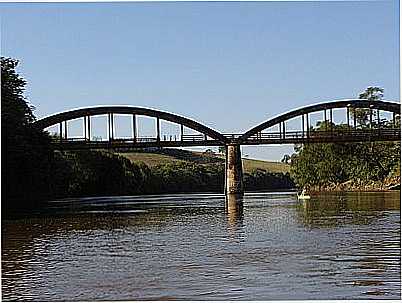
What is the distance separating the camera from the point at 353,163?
62906 mm

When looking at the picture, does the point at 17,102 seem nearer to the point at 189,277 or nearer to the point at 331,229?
the point at 331,229

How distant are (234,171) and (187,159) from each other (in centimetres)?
3321

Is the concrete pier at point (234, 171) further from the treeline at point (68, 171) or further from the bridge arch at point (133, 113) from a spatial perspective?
the treeline at point (68, 171)

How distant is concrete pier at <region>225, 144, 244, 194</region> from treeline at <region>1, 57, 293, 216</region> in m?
10.0

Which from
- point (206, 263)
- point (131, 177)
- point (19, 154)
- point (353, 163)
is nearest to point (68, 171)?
point (131, 177)

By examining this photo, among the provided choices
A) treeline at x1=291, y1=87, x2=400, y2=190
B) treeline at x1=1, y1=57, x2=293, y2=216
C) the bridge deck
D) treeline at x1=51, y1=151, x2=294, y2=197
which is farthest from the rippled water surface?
treeline at x1=291, y1=87, x2=400, y2=190

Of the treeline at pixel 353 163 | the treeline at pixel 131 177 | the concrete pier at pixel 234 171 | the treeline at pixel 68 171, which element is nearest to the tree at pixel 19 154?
the treeline at pixel 68 171

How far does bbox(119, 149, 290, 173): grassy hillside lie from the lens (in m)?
84.6

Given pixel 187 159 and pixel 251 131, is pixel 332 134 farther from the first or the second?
pixel 187 159

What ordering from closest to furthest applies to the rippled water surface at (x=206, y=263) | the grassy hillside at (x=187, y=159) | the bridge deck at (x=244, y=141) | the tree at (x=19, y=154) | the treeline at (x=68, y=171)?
1. the rippled water surface at (x=206, y=263)
2. the tree at (x=19, y=154)
3. the treeline at (x=68, y=171)
4. the bridge deck at (x=244, y=141)
5. the grassy hillside at (x=187, y=159)

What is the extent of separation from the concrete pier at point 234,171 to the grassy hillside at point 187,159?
2499 centimetres

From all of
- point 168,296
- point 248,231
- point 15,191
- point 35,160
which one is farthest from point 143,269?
point 35,160

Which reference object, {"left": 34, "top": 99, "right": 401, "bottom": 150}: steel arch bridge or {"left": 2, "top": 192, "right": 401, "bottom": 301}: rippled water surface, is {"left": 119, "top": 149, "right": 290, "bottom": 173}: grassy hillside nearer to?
{"left": 34, "top": 99, "right": 401, "bottom": 150}: steel arch bridge

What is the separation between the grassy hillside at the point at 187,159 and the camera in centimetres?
8462
